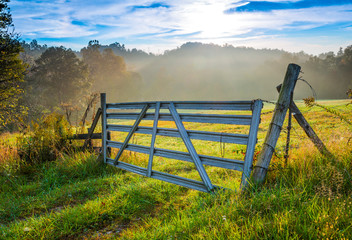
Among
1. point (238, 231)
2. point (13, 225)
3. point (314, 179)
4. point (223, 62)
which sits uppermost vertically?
point (223, 62)

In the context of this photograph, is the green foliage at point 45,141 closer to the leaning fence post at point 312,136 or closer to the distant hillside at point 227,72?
the leaning fence post at point 312,136

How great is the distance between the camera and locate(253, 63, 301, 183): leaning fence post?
3859mm

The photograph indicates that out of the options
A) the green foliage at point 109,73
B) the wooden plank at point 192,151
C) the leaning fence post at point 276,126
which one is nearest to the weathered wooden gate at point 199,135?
the wooden plank at point 192,151

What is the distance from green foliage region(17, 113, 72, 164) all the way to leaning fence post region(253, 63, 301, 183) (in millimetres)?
6306

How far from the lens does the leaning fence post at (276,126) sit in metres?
3.86

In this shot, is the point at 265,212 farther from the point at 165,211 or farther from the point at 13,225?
the point at 13,225

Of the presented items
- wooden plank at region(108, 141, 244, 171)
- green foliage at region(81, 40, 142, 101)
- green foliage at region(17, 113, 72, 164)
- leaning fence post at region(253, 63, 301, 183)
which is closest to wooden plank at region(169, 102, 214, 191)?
wooden plank at region(108, 141, 244, 171)

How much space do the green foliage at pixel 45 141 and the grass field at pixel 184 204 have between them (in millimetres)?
743

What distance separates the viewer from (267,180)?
13.7 ft

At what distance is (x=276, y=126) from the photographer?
3.93m

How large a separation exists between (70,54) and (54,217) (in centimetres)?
4615

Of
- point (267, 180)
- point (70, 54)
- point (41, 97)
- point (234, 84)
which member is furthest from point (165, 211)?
point (234, 84)

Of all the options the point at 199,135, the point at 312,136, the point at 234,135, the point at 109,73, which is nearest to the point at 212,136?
the point at 199,135

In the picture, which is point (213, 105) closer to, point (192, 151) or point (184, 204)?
point (192, 151)
